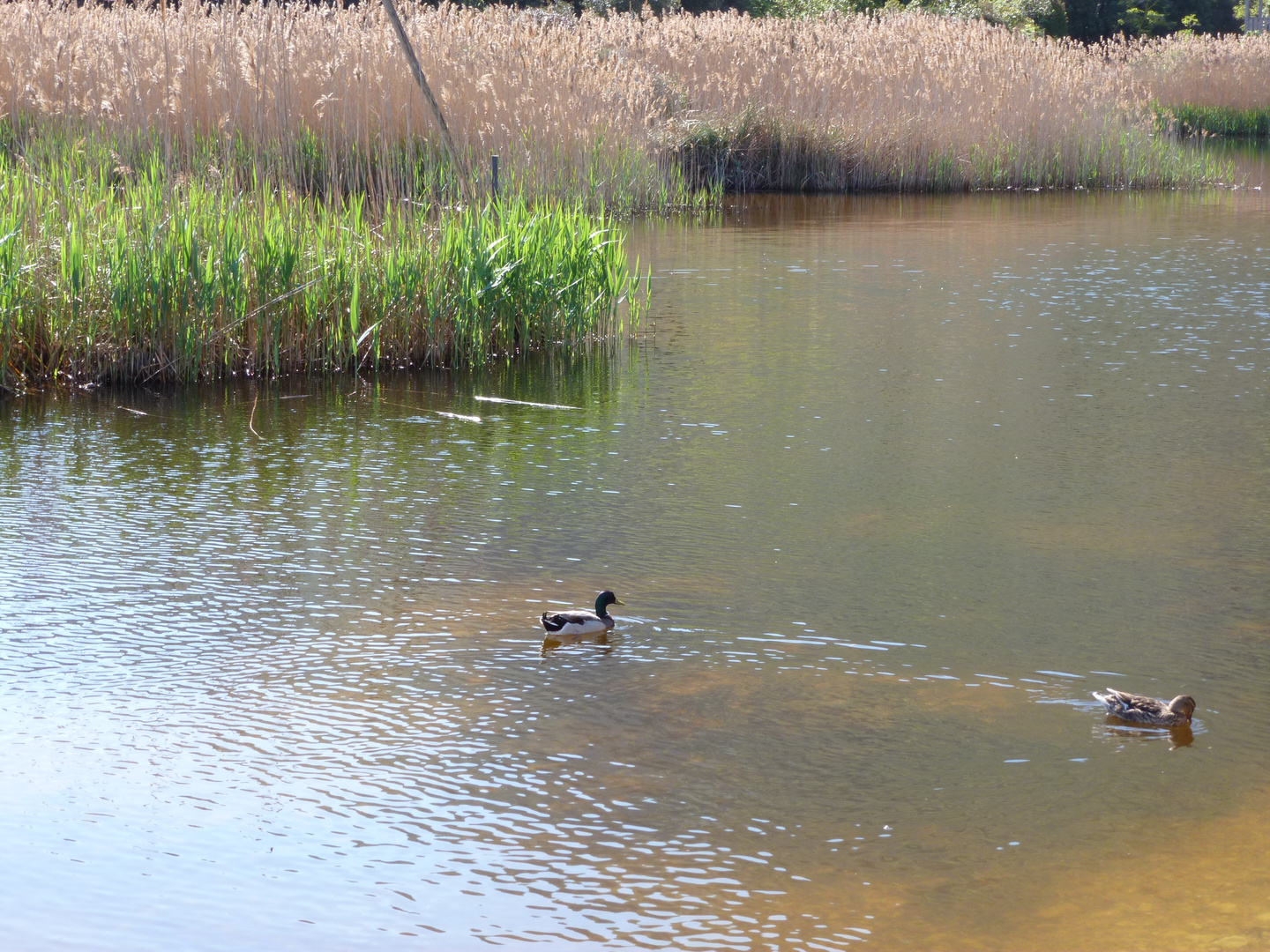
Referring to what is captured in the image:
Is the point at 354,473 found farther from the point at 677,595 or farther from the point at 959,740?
the point at 959,740

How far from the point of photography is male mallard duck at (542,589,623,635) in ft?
12.1

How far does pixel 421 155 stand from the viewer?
1084cm

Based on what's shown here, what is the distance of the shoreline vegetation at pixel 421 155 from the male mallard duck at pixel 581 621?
3.72m

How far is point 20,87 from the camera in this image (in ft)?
33.3

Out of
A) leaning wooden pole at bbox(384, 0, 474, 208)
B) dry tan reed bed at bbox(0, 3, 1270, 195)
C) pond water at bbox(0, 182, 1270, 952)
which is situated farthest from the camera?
leaning wooden pole at bbox(384, 0, 474, 208)

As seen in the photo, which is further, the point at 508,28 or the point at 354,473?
the point at 508,28

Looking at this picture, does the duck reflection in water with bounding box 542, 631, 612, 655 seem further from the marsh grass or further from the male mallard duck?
the marsh grass

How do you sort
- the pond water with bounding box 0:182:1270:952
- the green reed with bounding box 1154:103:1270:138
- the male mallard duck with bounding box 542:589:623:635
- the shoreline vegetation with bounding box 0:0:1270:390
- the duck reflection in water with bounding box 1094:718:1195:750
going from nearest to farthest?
the pond water with bounding box 0:182:1270:952 → the duck reflection in water with bounding box 1094:718:1195:750 → the male mallard duck with bounding box 542:589:623:635 → the shoreline vegetation with bounding box 0:0:1270:390 → the green reed with bounding box 1154:103:1270:138

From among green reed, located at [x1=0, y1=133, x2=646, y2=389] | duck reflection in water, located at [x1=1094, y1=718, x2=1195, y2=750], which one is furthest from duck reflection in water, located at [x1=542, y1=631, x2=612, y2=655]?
green reed, located at [x1=0, y1=133, x2=646, y2=389]

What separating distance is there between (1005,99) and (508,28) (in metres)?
5.88

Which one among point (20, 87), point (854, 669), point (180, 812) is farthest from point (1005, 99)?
point (180, 812)

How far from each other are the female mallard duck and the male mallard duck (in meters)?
1.31

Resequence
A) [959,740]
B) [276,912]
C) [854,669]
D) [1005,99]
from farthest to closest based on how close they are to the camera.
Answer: [1005,99] < [854,669] < [959,740] < [276,912]

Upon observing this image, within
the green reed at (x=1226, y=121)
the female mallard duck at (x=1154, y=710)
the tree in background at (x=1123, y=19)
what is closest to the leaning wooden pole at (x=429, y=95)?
the female mallard duck at (x=1154, y=710)
